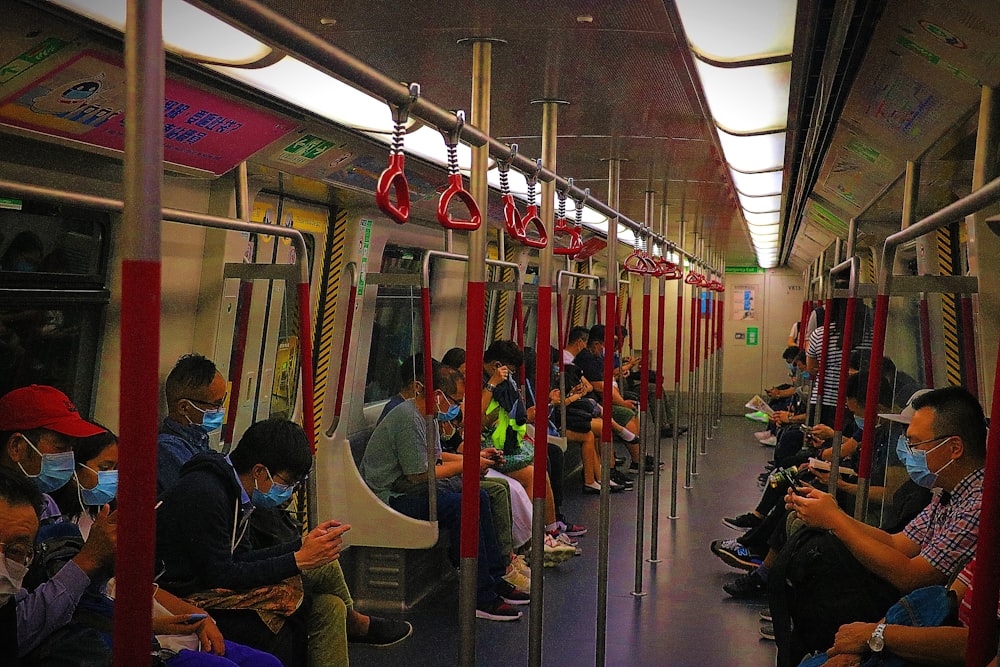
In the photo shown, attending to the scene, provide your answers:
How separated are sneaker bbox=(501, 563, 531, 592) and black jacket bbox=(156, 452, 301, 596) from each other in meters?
2.90

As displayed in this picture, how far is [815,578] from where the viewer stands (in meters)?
3.48

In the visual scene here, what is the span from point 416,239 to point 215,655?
471 centimetres

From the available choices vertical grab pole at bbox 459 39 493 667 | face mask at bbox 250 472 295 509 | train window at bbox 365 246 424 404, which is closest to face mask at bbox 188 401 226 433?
face mask at bbox 250 472 295 509

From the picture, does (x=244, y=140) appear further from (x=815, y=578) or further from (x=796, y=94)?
(x=815, y=578)

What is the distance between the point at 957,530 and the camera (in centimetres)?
301

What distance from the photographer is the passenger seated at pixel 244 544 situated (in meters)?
3.26

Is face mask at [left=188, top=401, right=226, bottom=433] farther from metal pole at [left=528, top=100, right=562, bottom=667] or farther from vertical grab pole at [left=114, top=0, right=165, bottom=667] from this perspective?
vertical grab pole at [left=114, top=0, right=165, bottom=667]

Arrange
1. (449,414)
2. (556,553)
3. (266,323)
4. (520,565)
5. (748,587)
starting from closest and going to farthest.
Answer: (266,323), (449,414), (748,587), (520,565), (556,553)

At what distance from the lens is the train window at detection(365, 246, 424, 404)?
6.88 meters

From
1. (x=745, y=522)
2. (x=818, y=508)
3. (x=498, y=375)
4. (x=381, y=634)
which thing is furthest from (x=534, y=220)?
(x=745, y=522)

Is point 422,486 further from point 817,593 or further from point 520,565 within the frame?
point 817,593

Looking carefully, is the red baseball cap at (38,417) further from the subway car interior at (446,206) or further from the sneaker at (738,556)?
the sneaker at (738,556)

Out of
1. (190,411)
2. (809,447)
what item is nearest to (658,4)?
(190,411)

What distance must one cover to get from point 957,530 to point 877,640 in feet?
1.62
